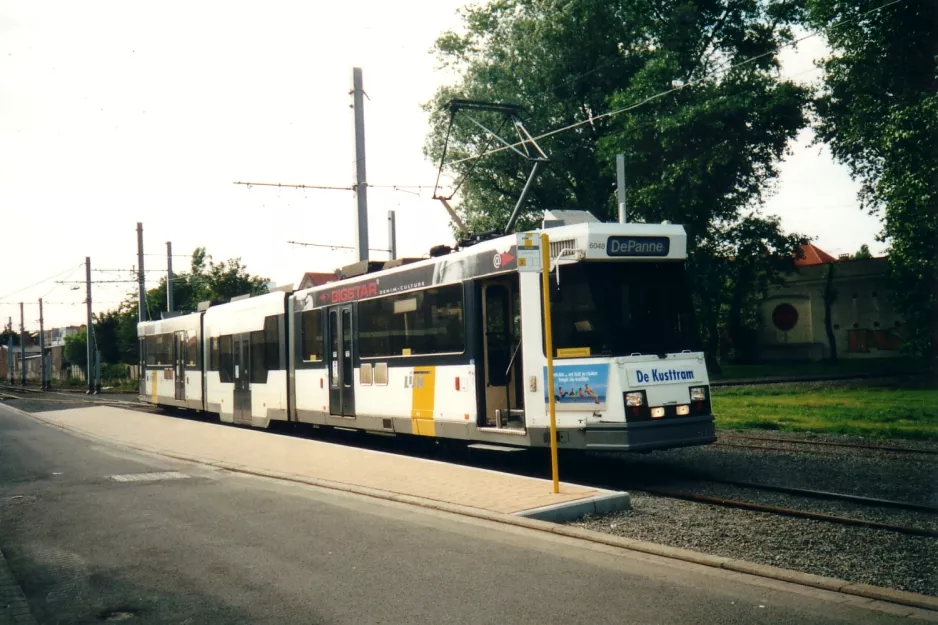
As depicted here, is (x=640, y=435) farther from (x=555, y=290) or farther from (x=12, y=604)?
(x=12, y=604)

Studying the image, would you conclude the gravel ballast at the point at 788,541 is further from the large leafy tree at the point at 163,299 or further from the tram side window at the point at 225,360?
the large leafy tree at the point at 163,299

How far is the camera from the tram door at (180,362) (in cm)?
2712

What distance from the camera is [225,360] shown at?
76.9ft

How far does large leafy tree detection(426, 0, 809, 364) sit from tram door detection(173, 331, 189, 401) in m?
11.0

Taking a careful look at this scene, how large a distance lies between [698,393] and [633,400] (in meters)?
1.07

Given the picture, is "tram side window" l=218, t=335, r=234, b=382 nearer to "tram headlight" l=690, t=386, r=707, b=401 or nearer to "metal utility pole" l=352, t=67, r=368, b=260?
"metal utility pole" l=352, t=67, r=368, b=260

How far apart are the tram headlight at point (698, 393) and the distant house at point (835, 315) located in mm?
37067

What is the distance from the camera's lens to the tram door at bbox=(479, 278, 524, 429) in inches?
484

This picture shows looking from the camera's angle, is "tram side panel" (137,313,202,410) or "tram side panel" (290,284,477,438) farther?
"tram side panel" (137,313,202,410)

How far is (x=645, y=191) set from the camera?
30797 mm

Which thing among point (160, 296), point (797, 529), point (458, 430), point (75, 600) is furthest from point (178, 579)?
point (160, 296)

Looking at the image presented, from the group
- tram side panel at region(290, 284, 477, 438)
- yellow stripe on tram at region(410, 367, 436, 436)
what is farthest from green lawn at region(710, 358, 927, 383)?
yellow stripe on tram at region(410, 367, 436, 436)

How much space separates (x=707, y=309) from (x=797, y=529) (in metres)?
28.2

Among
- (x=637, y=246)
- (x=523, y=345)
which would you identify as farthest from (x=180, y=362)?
(x=637, y=246)
